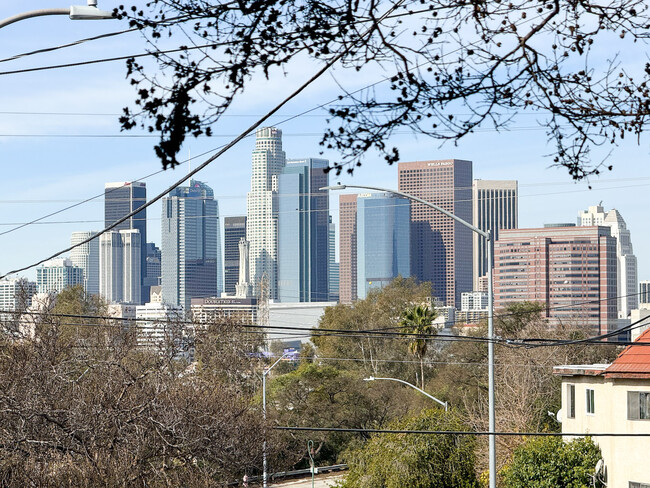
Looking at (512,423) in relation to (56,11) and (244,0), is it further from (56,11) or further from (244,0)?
(244,0)

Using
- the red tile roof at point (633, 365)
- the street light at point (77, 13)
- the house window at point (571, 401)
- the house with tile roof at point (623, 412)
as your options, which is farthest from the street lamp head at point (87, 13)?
the house window at point (571, 401)

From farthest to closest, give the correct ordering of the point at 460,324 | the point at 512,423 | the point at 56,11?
the point at 460,324 → the point at 512,423 → the point at 56,11

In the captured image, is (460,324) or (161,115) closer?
(161,115)

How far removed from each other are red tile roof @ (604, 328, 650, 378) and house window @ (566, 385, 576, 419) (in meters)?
2.94

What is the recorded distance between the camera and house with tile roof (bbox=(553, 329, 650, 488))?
85.7ft

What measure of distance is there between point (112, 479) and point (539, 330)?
136 ft

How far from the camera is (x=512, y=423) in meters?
37.5

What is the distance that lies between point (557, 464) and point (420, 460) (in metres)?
4.72

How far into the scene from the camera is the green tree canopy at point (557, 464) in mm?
27594

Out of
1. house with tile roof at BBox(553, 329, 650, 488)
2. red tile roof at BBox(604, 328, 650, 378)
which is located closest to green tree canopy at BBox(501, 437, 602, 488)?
house with tile roof at BBox(553, 329, 650, 488)

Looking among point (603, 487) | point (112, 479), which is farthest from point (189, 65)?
point (603, 487)

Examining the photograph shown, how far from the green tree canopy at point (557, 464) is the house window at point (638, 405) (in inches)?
77.4

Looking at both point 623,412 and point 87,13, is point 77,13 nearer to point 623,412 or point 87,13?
point 87,13

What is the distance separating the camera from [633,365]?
26625mm
